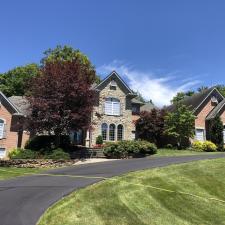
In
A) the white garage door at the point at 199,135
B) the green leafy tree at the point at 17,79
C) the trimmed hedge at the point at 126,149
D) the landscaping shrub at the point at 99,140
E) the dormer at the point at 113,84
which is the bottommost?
the trimmed hedge at the point at 126,149

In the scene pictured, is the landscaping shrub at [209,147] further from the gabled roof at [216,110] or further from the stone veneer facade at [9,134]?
the stone veneer facade at [9,134]

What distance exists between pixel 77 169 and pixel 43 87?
8795 millimetres

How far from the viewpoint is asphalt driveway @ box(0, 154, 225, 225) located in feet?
37.8

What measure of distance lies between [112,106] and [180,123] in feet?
25.9

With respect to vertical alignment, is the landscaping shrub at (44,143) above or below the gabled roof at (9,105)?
below

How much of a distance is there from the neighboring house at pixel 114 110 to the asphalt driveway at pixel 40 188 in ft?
45.1

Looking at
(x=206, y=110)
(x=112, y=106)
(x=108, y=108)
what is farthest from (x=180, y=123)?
(x=108, y=108)

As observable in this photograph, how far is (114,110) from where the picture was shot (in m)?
38.4

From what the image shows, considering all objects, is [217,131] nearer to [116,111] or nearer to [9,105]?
[116,111]

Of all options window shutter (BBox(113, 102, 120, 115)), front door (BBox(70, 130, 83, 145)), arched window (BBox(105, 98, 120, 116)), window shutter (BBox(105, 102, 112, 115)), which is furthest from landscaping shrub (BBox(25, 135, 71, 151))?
window shutter (BBox(113, 102, 120, 115))

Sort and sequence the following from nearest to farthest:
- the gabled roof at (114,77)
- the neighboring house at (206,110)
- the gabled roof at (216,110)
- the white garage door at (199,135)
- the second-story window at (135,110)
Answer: the gabled roof at (114,77) → the gabled roof at (216,110) → the white garage door at (199,135) → the neighboring house at (206,110) → the second-story window at (135,110)

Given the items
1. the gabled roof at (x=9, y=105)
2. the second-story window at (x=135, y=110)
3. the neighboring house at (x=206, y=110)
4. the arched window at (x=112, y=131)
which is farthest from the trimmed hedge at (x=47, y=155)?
the neighboring house at (x=206, y=110)

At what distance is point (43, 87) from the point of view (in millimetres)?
28109

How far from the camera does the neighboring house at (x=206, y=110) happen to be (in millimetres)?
39594
